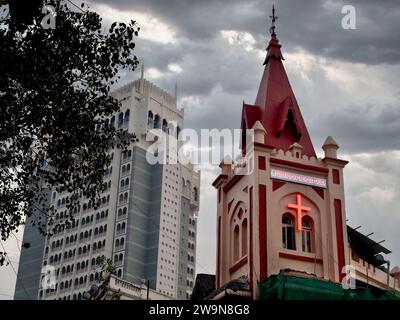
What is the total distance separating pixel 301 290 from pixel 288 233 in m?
3.96

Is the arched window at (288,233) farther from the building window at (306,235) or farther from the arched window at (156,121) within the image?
the arched window at (156,121)

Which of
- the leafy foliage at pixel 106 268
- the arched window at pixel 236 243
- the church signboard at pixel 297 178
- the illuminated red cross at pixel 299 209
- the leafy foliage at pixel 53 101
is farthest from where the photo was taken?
the leafy foliage at pixel 106 268

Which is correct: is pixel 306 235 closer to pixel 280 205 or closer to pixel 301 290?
pixel 280 205

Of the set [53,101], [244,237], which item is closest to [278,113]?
[244,237]

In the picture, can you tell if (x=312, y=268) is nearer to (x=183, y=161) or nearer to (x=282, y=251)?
(x=282, y=251)

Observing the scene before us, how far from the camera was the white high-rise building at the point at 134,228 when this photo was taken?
107000 millimetres

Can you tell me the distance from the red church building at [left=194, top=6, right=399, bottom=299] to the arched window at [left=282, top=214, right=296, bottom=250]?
0.04m

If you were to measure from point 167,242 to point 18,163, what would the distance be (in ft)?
316

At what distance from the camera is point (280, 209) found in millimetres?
29219

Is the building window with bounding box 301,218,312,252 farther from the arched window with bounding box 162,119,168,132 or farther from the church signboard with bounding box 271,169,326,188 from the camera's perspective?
the arched window with bounding box 162,119,168,132

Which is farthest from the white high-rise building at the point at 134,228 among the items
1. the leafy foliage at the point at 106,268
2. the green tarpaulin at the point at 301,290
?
the green tarpaulin at the point at 301,290

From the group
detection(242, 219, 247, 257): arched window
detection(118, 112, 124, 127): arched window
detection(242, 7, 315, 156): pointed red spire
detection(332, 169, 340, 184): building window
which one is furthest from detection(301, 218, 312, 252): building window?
detection(118, 112, 124, 127): arched window

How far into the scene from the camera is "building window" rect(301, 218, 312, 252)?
2934 cm

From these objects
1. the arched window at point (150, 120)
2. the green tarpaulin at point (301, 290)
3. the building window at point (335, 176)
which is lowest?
the green tarpaulin at point (301, 290)
